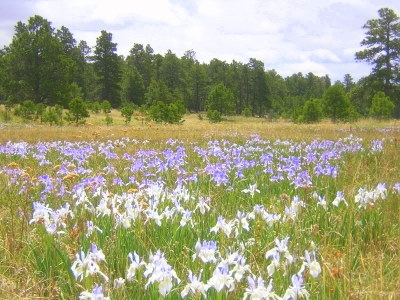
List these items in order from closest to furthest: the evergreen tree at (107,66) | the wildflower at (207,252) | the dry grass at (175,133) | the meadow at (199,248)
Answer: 1. the meadow at (199,248)
2. the wildflower at (207,252)
3. the dry grass at (175,133)
4. the evergreen tree at (107,66)

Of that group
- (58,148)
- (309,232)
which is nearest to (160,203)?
(309,232)

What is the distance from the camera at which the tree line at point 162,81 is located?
3972 centimetres

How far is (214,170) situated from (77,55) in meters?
73.9

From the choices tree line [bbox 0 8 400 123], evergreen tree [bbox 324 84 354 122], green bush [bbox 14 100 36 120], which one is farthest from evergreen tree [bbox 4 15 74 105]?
evergreen tree [bbox 324 84 354 122]

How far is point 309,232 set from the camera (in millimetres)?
2879

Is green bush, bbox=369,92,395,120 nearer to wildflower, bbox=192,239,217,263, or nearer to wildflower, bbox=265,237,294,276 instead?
wildflower, bbox=265,237,294,276

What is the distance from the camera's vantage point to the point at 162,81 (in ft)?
214

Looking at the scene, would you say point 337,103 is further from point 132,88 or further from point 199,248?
point 132,88

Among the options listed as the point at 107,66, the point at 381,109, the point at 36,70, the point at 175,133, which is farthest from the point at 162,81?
the point at 175,133

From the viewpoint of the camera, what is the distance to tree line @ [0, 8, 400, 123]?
39.7m

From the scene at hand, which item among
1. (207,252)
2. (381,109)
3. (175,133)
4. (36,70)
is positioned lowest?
(207,252)

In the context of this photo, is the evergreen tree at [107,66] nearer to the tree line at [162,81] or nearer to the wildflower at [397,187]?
the tree line at [162,81]

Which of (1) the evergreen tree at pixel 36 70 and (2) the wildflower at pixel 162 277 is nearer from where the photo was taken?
(2) the wildflower at pixel 162 277

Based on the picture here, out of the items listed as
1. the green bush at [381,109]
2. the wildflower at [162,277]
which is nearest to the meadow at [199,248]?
the wildflower at [162,277]
